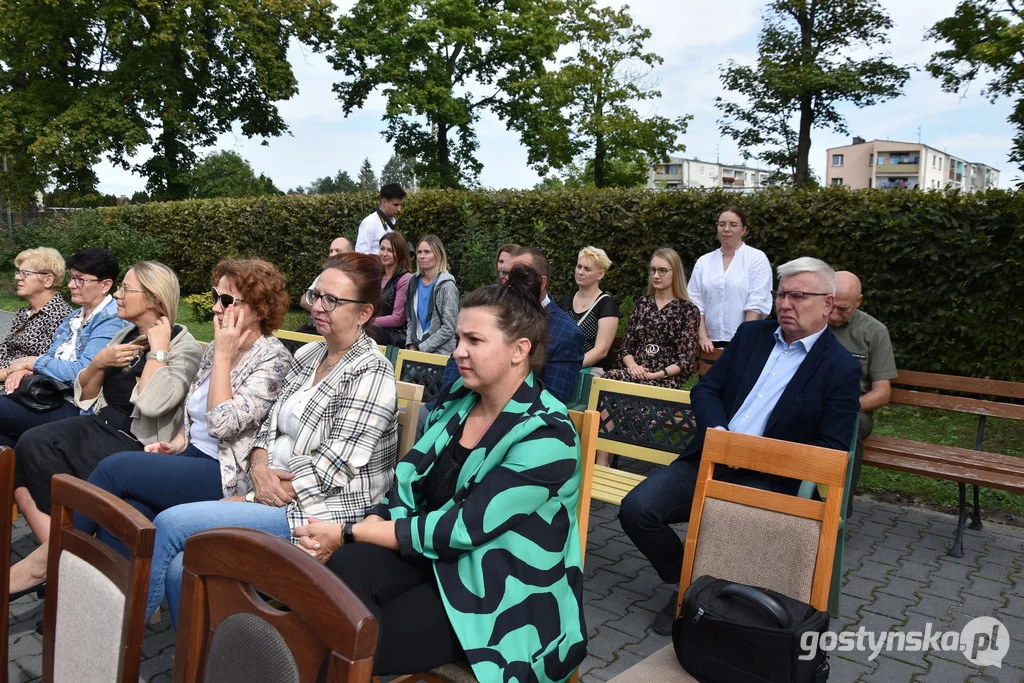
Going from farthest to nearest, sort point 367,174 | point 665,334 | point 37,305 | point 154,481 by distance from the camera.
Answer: point 367,174, point 665,334, point 37,305, point 154,481

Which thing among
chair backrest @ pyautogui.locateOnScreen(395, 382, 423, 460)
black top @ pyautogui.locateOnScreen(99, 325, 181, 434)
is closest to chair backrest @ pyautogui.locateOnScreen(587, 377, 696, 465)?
chair backrest @ pyautogui.locateOnScreen(395, 382, 423, 460)

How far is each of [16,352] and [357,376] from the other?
144 inches

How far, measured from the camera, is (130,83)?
26.2 meters

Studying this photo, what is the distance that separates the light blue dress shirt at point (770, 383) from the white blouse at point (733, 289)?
2.73 m

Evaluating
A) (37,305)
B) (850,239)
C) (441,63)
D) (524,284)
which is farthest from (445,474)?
(441,63)

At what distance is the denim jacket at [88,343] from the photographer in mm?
4586

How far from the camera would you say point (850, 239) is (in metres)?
7.92

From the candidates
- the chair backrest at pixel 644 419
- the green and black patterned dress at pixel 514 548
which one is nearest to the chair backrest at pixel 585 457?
the green and black patterned dress at pixel 514 548

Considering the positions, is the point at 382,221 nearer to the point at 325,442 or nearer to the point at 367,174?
the point at 325,442

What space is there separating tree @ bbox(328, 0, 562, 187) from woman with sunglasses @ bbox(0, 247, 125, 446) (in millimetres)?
22996

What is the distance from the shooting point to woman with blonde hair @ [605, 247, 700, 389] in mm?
5551

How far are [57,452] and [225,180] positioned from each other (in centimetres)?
4526

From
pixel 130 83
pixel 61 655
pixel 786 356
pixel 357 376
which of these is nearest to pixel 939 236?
pixel 786 356

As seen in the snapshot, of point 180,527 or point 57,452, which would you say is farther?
point 57,452
